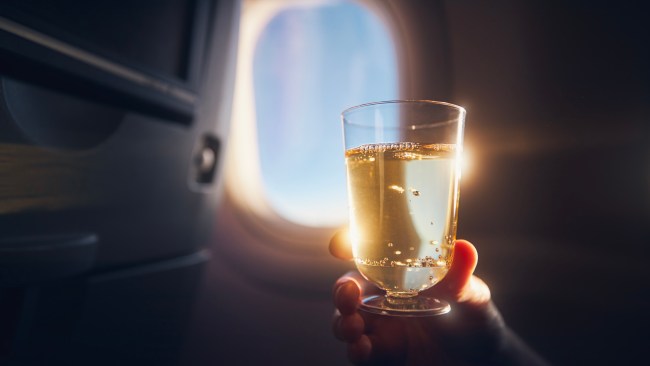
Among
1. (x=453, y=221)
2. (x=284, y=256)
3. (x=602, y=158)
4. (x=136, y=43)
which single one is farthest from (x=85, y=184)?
(x=602, y=158)

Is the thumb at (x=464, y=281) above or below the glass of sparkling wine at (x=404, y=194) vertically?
below

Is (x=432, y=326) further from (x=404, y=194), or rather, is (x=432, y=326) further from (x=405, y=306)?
(x=404, y=194)

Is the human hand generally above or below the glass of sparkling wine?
below

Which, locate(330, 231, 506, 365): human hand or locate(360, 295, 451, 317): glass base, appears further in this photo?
locate(330, 231, 506, 365): human hand

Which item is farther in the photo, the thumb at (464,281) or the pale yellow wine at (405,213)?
the thumb at (464,281)

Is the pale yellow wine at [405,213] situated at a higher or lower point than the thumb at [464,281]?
higher
